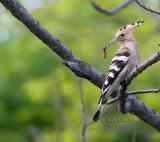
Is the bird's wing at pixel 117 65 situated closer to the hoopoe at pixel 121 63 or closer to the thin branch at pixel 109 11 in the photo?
the hoopoe at pixel 121 63

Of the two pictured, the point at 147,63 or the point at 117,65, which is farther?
the point at 117,65

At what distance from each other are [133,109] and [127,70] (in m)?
0.24

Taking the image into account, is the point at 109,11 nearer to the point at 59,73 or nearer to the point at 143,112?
the point at 143,112

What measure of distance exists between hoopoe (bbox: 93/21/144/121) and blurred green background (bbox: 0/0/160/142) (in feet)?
20.6

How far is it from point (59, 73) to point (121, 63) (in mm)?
7974

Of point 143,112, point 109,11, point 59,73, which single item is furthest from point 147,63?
point 59,73

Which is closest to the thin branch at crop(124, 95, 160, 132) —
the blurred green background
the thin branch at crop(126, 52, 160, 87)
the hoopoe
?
the hoopoe

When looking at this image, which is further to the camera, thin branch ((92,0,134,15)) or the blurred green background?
the blurred green background

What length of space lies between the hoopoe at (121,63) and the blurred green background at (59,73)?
20.6ft

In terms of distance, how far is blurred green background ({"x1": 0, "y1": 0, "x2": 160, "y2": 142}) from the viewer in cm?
1166

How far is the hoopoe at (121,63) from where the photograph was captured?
445 cm

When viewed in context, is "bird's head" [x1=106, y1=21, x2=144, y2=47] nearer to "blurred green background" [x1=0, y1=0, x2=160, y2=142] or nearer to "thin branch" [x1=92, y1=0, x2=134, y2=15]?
"thin branch" [x1=92, y1=0, x2=134, y2=15]

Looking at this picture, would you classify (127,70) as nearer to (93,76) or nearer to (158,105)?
(93,76)

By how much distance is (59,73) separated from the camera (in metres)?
12.6
